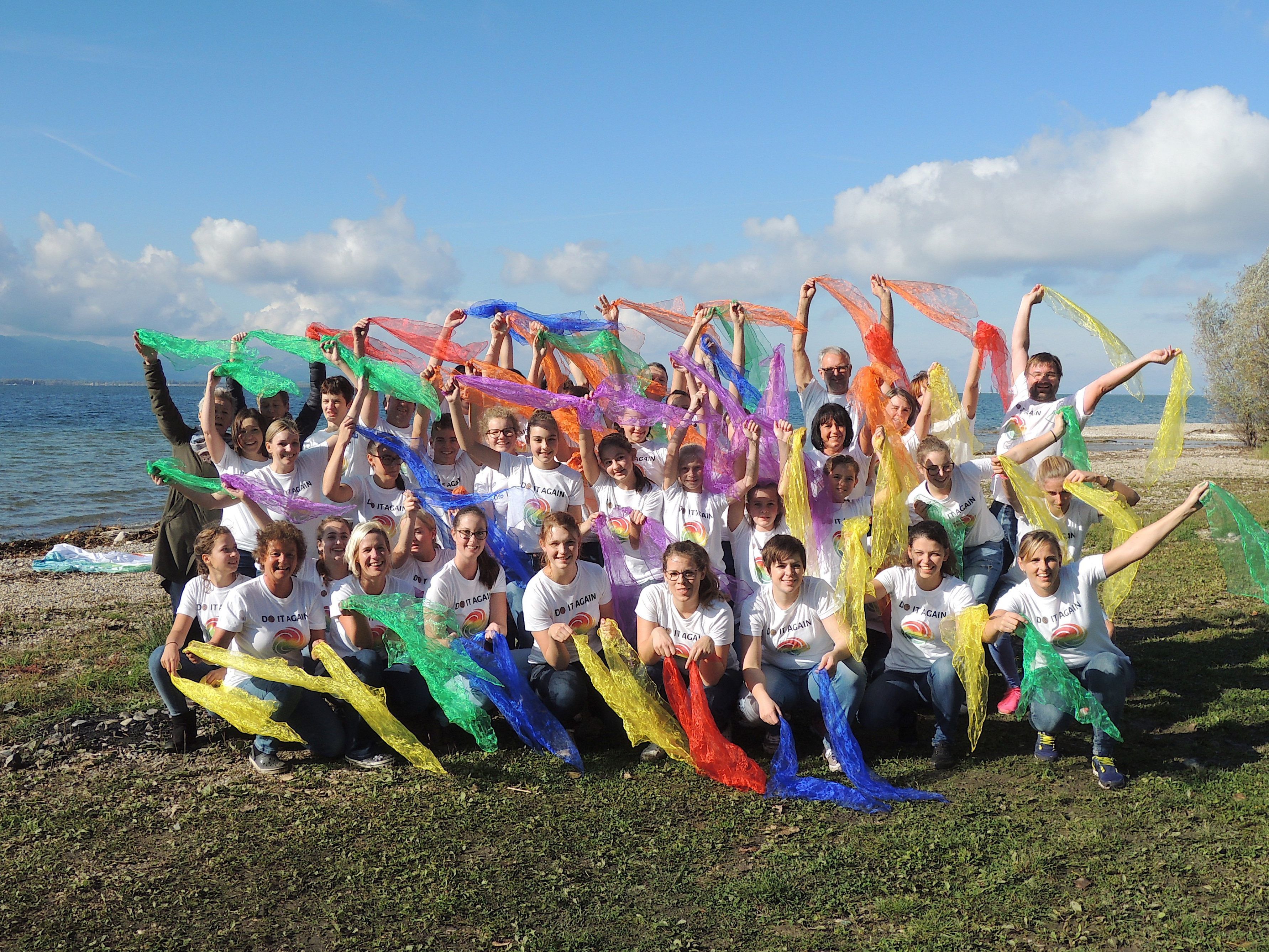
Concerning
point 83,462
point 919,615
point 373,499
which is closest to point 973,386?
point 919,615

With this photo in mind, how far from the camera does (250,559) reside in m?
5.84

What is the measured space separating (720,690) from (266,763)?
8.17 feet

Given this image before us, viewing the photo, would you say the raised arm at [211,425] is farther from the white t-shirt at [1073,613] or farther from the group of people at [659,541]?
the white t-shirt at [1073,613]

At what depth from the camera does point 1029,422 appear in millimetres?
6402

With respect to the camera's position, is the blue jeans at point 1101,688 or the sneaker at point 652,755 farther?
the sneaker at point 652,755

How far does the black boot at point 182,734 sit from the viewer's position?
519 cm

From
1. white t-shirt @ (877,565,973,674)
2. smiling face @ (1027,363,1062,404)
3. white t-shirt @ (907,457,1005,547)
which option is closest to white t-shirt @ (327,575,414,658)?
white t-shirt @ (877,565,973,674)

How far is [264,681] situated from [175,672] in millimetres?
605

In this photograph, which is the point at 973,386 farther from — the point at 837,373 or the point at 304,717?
the point at 304,717

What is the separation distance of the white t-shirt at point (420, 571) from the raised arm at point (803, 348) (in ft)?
9.95

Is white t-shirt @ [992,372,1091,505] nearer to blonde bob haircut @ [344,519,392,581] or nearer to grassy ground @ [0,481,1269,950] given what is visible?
grassy ground @ [0,481,1269,950]

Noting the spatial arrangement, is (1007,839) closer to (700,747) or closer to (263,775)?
(700,747)

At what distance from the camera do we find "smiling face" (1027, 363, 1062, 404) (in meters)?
6.38

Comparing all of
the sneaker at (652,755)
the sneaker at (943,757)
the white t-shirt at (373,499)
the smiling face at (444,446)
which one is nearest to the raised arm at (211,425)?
the white t-shirt at (373,499)
